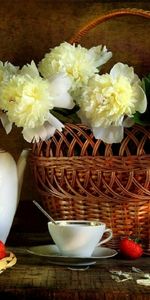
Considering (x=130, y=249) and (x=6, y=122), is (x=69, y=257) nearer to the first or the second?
(x=130, y=249)

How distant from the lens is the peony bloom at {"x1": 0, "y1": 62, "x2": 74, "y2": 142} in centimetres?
101

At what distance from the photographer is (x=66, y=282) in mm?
858

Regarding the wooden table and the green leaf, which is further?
the green leaf

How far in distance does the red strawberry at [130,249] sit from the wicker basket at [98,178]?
5 cm

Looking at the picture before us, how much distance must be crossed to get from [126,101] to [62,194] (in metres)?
0.22

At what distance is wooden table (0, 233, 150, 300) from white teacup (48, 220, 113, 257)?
0.03 m

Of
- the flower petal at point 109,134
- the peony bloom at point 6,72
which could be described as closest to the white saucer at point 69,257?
the flower petal at point 109,134

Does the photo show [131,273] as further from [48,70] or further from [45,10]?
[45,10]

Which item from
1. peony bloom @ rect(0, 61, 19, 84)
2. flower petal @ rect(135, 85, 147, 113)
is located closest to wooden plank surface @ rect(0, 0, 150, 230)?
peony bloom @ rect(0, 61, 19, 84)

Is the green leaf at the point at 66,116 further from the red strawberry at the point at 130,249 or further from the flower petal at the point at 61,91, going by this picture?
the red strawberry at the point at 130,249

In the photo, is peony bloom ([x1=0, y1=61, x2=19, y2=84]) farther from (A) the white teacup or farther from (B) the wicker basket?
(A) the white teacup

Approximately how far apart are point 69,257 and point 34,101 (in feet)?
0.88

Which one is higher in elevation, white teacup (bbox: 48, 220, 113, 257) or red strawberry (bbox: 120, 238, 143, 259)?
white teacup (bbox: 48, 220, 113, 257)

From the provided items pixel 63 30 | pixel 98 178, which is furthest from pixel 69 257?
pixel 63 30
